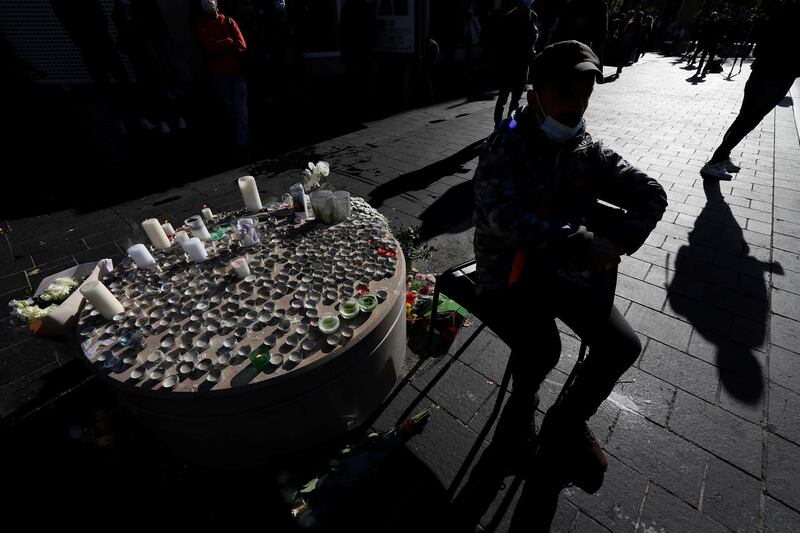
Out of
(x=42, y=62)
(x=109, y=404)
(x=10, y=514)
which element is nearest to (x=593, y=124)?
(x=109, y=404)

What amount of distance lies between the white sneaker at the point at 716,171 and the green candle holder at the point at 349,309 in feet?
19.7

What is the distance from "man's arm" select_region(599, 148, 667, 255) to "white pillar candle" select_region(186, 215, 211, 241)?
2.55 metres

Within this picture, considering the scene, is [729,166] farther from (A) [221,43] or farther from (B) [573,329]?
(A) [221,43]

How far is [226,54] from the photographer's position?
228 inches

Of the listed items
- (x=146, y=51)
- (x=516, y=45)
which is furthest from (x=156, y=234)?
(x=146, y=51)

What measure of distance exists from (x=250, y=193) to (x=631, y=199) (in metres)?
2.66

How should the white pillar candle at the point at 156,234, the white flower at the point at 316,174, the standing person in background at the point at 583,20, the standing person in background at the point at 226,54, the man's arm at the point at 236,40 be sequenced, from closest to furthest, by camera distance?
the white pillar candle at the point at 156,234 < the white flower at the point at 316,174 < the standing person in background at the point at 226,54 < the standing person in background at the point at 583,20 < the man's arm at the point at 236,40

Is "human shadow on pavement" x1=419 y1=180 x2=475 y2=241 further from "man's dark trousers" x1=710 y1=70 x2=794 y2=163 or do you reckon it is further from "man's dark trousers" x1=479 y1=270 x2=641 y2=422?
"man's dark trousers" x1=710 y1=70 x2=794 y2=163

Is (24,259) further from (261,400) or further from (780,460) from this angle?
(780,460)

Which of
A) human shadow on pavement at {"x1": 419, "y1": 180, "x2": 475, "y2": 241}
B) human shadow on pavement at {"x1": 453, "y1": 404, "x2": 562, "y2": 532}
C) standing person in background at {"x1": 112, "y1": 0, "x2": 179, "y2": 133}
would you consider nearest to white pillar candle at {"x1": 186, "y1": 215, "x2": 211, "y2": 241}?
human shadow on pavement at {"x1": 419, "y1": 180, "x2": 475, "y2": 241}

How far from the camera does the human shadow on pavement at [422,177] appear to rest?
4.93 meters

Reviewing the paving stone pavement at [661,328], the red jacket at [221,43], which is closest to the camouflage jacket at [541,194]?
the paving stone pavement at [661,328]

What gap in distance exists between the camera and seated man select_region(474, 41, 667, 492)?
1.62 metres

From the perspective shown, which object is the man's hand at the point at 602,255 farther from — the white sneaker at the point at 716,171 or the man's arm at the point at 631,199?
the white sneaker at the point at 716,171
